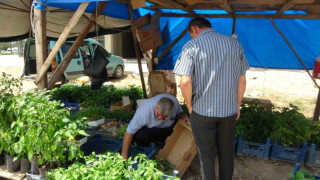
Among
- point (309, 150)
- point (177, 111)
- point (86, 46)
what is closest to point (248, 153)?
point (309, 150)

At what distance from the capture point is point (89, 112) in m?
4.30

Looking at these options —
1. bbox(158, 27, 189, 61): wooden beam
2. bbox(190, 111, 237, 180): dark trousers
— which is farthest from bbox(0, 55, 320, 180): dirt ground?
bbox(158, 27, 189, 61): wooden beam

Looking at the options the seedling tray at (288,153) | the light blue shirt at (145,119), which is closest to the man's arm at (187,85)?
the light blue shirt at (145,119)

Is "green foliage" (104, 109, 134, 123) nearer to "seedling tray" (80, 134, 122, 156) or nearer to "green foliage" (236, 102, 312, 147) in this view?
"seedling tray" (80, 134, 122, 156)

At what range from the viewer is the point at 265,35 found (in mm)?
5367

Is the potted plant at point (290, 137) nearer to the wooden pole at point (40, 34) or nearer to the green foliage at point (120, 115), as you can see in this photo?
the green foliage at point (120, 115)

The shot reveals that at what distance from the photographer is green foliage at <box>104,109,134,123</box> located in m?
4.41

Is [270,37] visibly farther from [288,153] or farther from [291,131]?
[288,153]

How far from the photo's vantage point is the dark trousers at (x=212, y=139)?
7.77 feet

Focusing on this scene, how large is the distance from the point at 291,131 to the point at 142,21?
3.48m

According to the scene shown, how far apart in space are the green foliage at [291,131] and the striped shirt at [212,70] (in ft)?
5.14

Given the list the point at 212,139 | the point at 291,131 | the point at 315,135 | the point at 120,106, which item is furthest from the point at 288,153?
the point at 120,106

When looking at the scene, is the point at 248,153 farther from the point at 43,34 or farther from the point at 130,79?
the point at 130,79

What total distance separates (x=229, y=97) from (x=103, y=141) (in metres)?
2.01
